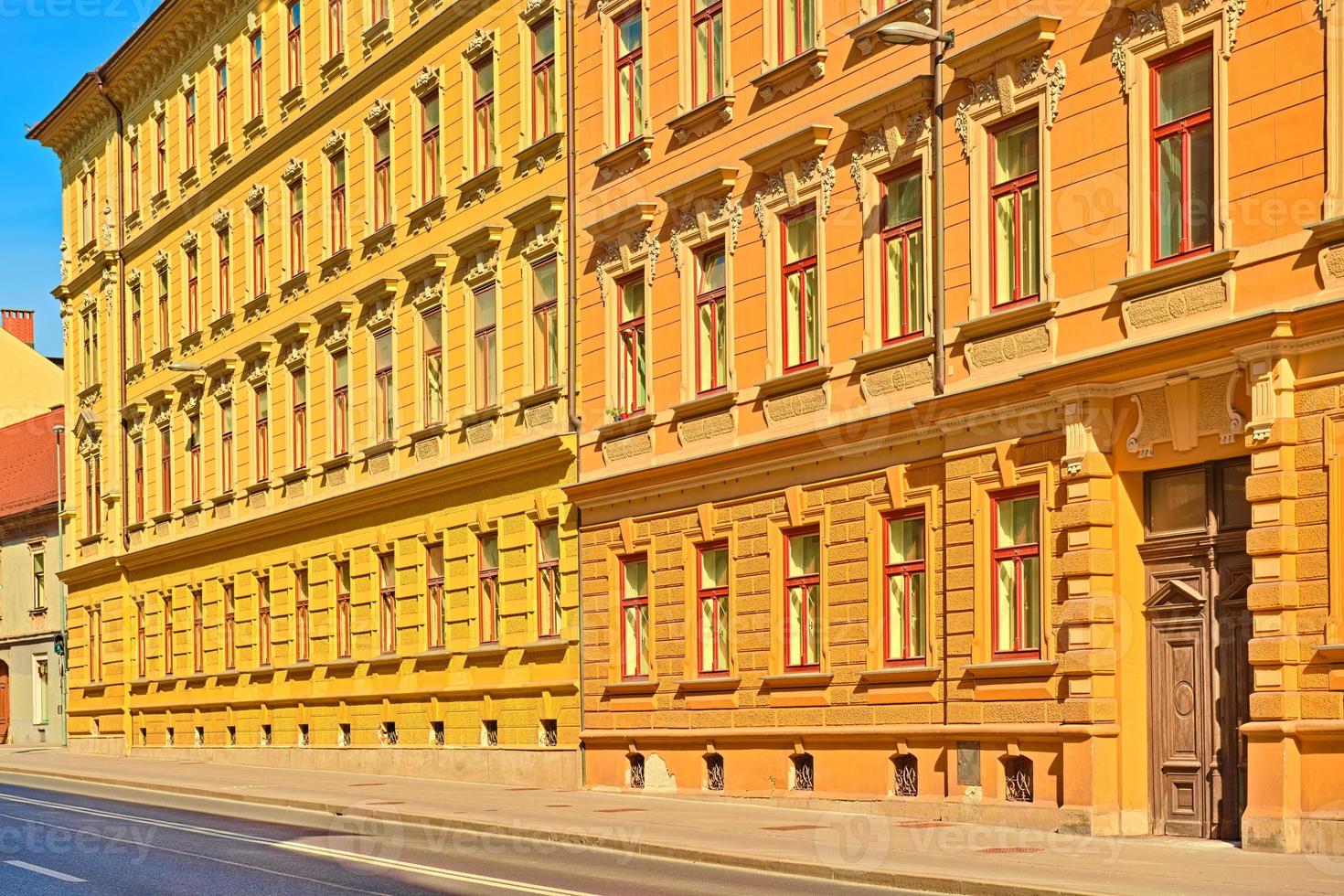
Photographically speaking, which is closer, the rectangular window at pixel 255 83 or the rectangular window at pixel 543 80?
the rectangular window at pixel 543 80

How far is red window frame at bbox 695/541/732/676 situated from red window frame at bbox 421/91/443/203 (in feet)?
36.9

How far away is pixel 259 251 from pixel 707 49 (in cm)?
2013

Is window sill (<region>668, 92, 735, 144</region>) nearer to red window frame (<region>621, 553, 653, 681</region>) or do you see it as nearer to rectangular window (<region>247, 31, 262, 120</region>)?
red window frame (<region>621, 553, 653, 681</region>)

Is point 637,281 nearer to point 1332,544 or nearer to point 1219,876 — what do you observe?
point 1332,544

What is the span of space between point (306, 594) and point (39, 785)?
276 inches

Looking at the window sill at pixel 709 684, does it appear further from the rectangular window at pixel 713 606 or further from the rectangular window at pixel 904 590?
the rectangular window at pixel 904 590

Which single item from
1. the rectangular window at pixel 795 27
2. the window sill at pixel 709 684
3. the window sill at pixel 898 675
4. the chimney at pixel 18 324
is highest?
the chimney at pixel 18 324

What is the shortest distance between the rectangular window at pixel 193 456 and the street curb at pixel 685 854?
17.0 metres

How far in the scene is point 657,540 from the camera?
29188mm

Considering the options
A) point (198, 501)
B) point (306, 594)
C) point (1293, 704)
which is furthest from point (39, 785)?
point (1293, 704)

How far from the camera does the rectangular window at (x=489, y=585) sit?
111 feet

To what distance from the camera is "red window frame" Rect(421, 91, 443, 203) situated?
119 ft

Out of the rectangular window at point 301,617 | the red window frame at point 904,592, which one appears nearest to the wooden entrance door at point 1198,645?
the red window frame at point 904,592

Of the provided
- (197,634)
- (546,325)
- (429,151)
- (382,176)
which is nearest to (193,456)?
(197,634)
